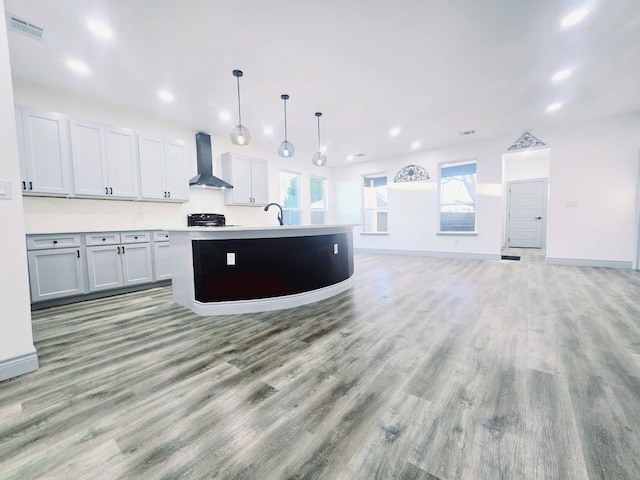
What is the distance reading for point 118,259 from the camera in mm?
3980

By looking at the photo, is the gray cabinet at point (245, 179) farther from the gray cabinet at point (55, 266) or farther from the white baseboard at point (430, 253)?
the white baseboard at point (430, 253)

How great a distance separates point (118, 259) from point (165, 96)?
2514 mm

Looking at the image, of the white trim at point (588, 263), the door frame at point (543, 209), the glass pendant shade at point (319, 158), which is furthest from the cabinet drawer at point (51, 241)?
the door frame at point (543, 209)

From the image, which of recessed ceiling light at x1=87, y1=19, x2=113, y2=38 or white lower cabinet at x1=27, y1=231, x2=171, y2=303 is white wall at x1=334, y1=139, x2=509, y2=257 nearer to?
white lower cabinet at x1=27, y1=231, x2=171, y2=303

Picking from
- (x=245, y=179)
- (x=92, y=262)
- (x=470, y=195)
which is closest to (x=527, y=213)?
(x=470, y=195)

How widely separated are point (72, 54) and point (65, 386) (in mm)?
3458

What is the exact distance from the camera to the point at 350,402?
1521 millimetres

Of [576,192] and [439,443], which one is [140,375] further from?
[576,192]

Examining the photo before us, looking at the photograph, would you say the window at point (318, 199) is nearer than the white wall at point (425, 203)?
No

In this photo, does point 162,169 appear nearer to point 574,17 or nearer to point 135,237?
point 135,237

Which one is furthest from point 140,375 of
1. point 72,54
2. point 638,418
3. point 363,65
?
point 363,65

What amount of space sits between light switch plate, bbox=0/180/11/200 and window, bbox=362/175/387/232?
302 inches

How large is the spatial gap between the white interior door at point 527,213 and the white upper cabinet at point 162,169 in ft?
32.4

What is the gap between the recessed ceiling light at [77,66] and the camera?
316 centimetres
